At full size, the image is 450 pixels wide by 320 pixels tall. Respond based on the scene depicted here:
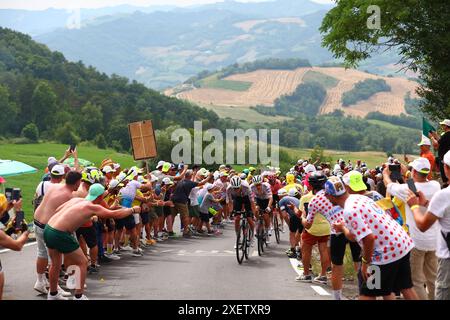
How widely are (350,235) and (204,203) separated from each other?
604 inches

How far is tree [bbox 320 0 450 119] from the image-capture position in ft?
91.4

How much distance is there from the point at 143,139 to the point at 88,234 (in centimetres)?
924

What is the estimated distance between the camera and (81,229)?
A: 512 inches

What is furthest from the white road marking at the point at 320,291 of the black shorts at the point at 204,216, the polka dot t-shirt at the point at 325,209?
the black shorts at the point at 204,216

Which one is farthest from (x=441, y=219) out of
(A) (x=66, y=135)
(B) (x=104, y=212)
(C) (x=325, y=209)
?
(A) (x=66, y=135)

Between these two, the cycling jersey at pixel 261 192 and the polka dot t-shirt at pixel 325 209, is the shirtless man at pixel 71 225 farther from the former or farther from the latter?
the cycling jersey at pixel 261 192

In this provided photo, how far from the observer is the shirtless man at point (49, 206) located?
406 inches

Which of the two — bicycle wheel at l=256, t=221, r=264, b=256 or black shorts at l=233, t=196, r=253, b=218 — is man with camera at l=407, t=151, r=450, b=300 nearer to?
black shorts at l=233, t=196, r=253, b=218

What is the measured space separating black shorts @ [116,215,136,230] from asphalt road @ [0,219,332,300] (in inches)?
24.9

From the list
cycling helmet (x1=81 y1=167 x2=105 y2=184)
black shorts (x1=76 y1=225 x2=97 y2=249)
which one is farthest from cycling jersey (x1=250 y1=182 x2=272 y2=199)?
cycling helmet (x1=81 y1=167 x2=105 y2=184)

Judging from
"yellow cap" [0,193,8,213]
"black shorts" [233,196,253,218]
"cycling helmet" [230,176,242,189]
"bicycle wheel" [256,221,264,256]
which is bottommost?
"bicycle wheel" [256,221,264,256]

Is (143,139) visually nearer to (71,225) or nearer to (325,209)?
(325,209)
